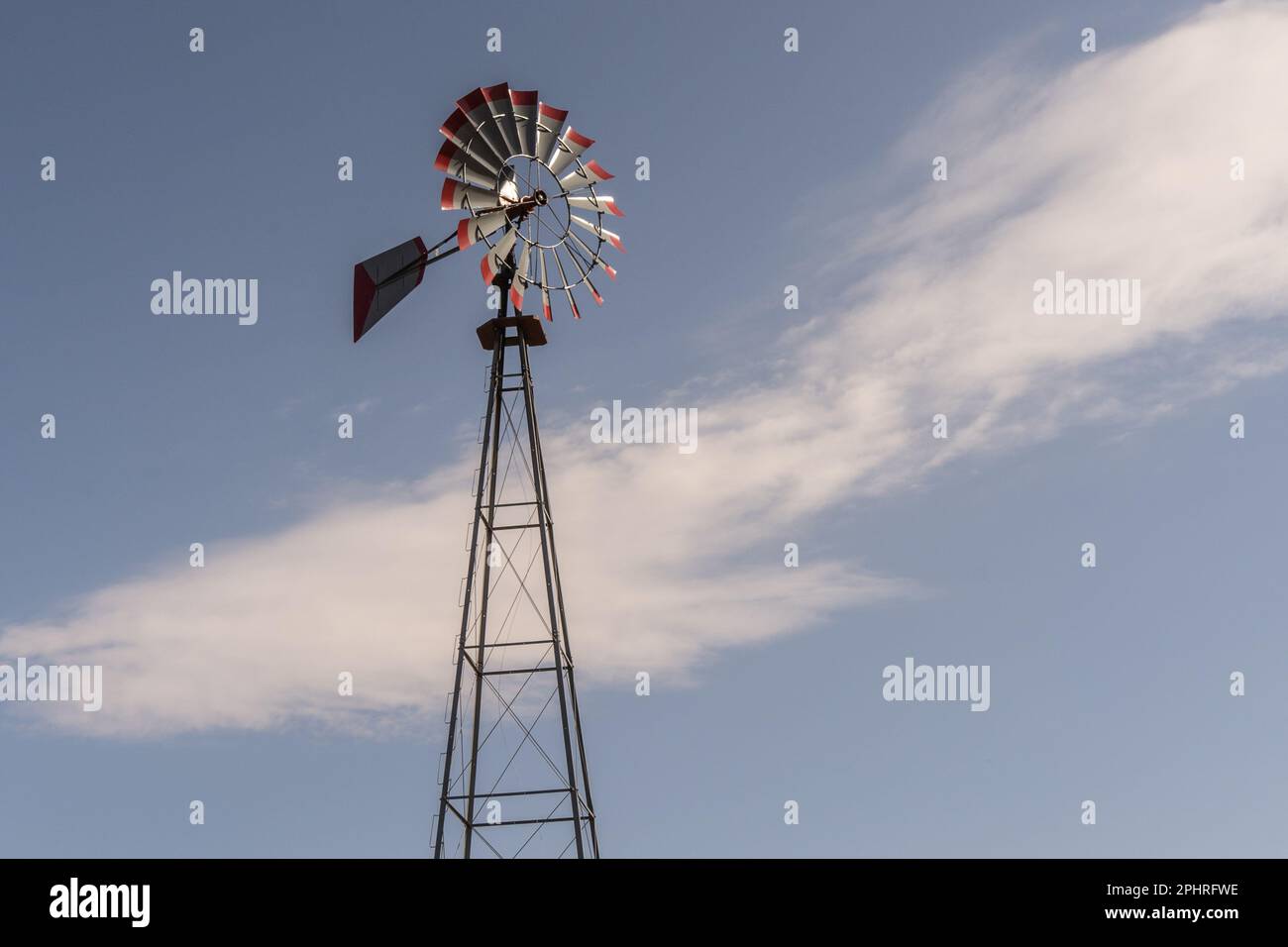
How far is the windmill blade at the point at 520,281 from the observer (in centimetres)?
3025

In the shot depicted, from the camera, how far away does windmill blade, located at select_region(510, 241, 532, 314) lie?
30250 mm

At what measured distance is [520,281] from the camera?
30359 millimetres

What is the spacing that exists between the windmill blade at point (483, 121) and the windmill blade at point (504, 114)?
56mm

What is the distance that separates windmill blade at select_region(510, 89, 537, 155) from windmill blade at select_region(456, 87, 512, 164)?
39cm
